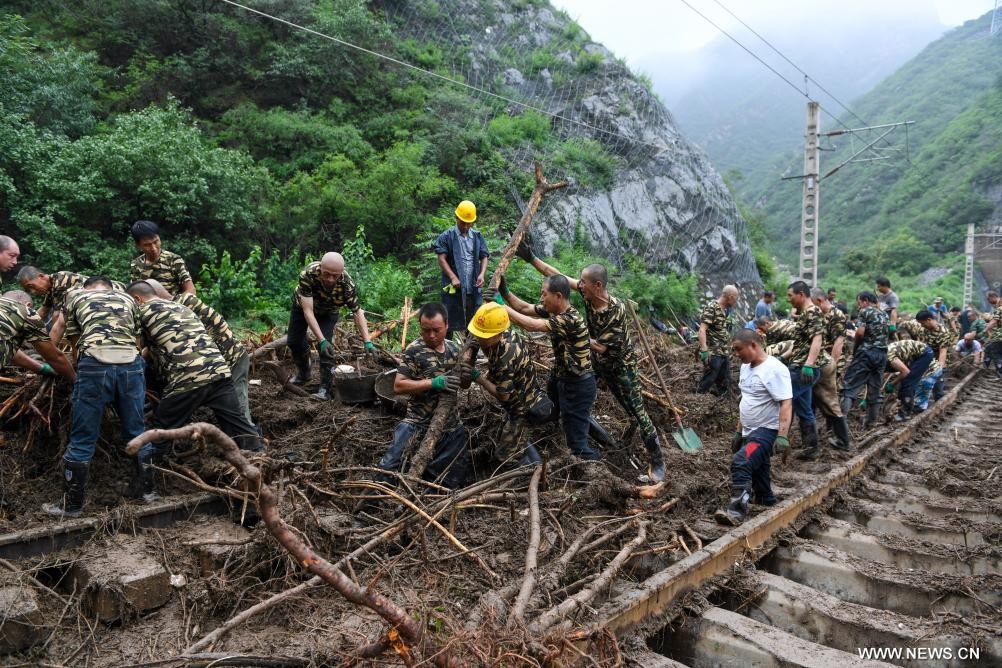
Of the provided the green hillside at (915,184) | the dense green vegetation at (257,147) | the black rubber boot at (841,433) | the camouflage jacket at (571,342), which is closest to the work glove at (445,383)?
the camouflage jacket at (571,342)

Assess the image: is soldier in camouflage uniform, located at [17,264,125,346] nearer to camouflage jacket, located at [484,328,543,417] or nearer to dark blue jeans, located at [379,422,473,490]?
dark blue jeans, located at [379,422,473,490]

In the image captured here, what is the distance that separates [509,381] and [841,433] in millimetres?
4681

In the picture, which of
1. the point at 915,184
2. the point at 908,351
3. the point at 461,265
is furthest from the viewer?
the point at 915,184

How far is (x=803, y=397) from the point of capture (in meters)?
7.12

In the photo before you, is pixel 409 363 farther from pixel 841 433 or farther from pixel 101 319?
pixel 841 433

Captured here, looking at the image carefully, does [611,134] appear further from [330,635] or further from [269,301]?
[330,635]

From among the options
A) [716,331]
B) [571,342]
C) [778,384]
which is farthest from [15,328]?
[716,331]

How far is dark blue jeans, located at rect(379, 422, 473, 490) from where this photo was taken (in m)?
4.82

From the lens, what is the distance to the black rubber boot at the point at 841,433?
24.3 feet

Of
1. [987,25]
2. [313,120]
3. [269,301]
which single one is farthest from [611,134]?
[987,25]

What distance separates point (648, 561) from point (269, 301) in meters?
8.82

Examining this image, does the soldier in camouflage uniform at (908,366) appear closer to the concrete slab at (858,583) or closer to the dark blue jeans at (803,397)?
the dark blue jeans at (803,397)

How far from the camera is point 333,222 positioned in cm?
1402

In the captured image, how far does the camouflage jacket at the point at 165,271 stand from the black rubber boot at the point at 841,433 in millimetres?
7239
